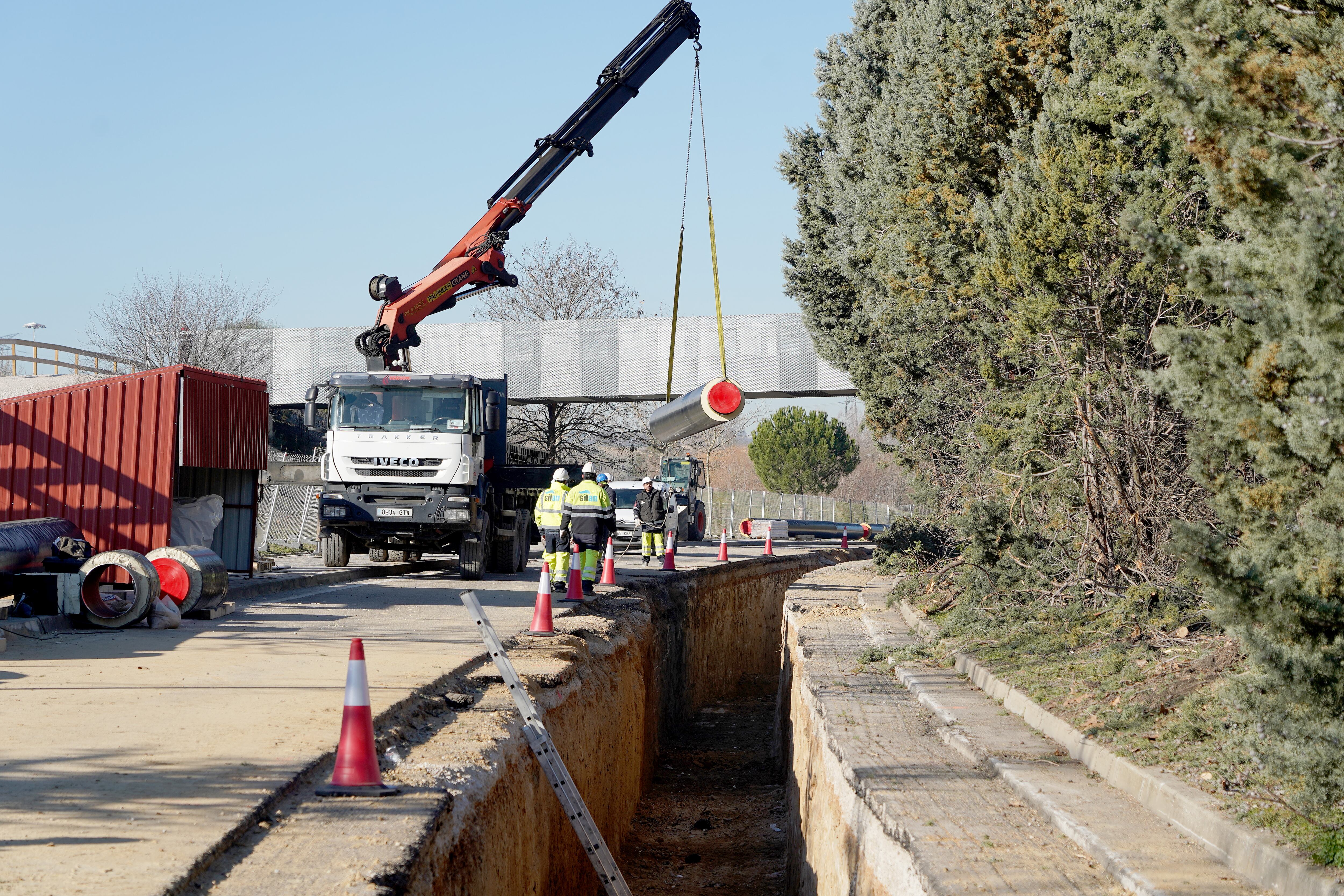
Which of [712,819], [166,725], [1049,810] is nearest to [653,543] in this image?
[712,819]

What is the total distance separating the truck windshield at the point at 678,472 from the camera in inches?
1492

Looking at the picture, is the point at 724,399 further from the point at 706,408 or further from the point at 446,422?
the point at 446,422

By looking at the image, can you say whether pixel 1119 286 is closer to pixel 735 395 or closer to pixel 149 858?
pixel 735 395

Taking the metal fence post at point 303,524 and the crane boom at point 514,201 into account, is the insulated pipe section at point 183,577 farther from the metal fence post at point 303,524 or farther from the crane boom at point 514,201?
the metal fence post at point 303,524

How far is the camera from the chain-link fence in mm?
55500

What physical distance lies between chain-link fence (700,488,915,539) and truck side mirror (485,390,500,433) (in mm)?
35954

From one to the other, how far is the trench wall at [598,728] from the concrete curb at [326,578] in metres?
3.43

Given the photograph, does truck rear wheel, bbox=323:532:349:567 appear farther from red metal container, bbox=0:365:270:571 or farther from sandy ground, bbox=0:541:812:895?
sandy ground, bbox=0:541:812:895

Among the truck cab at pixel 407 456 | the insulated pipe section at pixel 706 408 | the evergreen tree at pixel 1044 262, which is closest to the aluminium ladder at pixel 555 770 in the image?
the evergreen tree at pixel 1044 262

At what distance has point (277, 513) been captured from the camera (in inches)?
1396

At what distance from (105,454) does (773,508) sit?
4415 cm

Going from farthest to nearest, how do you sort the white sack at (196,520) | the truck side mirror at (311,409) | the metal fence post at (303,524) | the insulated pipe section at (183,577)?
the metal fence post at (303,524), the truck side mirror at (311,409), the white sack at (196,520), the insulated pipe section at (183,577)

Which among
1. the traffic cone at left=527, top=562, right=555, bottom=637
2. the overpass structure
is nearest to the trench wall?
the traffic cone at left=527, top=562, right=555, bottom=637

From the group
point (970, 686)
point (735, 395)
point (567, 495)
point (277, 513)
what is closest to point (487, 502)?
point (567, 495)
